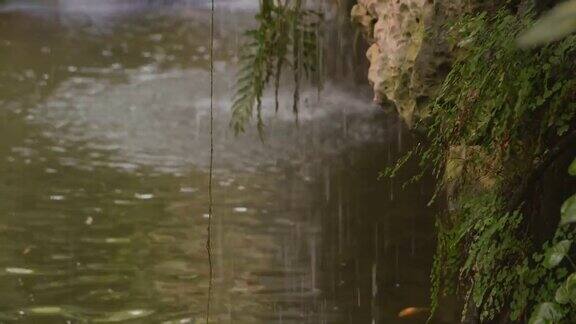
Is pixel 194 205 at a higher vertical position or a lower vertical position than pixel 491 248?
lower

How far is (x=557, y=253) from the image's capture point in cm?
205

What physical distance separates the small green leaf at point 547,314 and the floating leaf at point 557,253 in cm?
11

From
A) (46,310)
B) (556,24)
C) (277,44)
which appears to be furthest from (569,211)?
(46,310)

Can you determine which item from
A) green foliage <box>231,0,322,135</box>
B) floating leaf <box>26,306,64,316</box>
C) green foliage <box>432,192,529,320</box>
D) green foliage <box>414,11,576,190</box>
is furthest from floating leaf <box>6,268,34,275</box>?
green foliage <box>231,0,322,135</box>

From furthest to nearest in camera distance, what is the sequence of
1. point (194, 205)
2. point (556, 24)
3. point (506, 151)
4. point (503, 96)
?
point (194, 205) → point (506, 151) → point (503, 96) → point (556, 24)

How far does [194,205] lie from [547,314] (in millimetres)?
4840

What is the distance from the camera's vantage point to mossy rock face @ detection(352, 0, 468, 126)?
4977 mm

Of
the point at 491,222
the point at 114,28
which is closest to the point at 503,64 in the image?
the point at 491,222

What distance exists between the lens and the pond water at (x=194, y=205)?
504 centimetres

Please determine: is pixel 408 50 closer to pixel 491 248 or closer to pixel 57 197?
pixel 57 197

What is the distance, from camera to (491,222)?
8.68 feet

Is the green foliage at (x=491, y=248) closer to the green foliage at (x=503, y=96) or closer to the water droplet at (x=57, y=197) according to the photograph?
the green foliage at (x=503, y=96)

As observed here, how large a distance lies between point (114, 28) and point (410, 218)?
430 inches

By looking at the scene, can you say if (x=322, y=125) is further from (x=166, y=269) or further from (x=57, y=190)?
(x=166, y=269)
